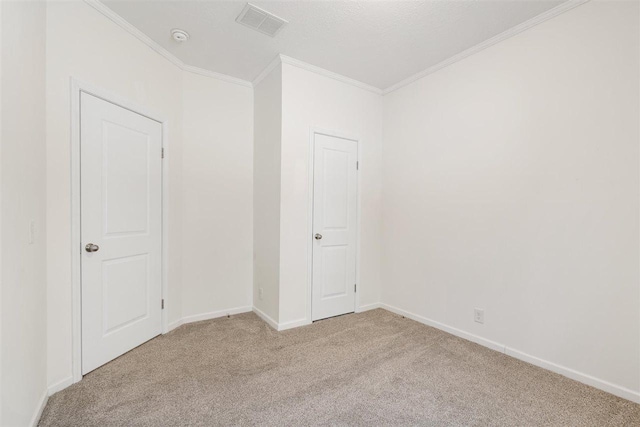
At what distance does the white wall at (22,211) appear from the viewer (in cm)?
130

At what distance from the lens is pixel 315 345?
264cm

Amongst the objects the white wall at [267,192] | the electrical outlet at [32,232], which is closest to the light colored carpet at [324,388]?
the white wall at [267,192]

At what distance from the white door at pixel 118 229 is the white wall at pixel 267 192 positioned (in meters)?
1.02

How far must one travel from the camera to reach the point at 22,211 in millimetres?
1506

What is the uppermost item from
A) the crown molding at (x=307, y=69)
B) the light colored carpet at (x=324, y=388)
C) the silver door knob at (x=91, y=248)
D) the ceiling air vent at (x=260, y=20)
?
the ceiling air vent at (x=260, y=20)

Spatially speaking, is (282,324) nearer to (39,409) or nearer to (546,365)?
(39,409)

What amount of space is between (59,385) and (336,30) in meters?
3.34

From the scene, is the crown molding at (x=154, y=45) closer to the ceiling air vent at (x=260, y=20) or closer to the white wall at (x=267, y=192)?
the white wall at (x=267, y=192)

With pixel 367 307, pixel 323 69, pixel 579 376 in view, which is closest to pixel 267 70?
pixel 323 69

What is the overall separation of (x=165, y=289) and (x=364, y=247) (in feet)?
7.29

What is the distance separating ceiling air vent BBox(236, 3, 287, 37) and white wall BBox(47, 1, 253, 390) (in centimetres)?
100

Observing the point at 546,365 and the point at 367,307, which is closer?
the point at 546,365

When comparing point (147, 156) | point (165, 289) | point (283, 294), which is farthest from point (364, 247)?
point (147, 156)

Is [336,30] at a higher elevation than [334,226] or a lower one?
higher
